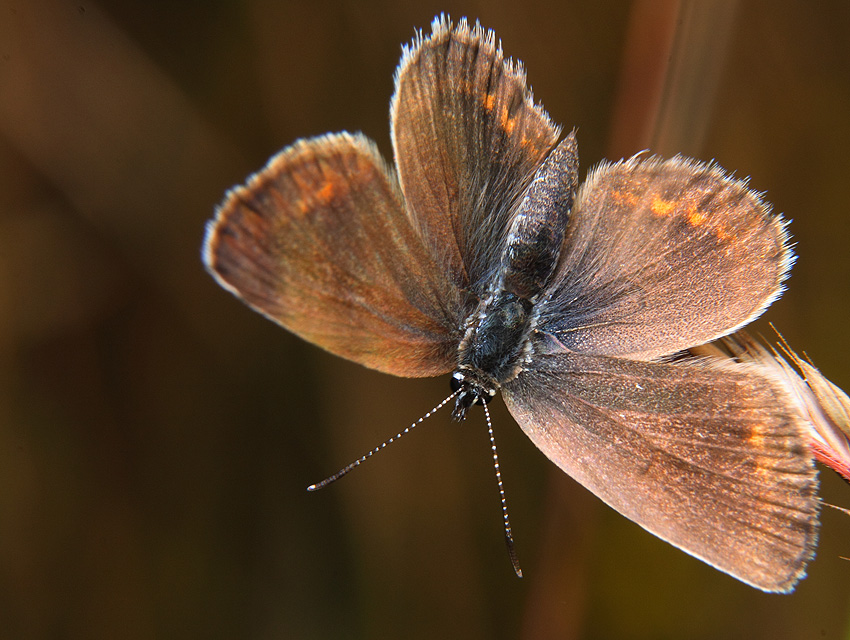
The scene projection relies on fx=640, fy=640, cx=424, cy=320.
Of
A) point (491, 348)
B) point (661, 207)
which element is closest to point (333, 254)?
point (491, 348)

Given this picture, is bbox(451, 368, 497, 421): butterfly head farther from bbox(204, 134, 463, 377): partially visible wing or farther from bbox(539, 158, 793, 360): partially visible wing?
bbox(539, 158, 793, 360): partially visible wing


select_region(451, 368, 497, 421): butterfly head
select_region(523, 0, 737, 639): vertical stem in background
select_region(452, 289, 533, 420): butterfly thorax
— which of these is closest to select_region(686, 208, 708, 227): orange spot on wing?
select_region(523, 0, 737, 639): vertical stem in background

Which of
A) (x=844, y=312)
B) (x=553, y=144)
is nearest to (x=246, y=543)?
(x=553, y=144)

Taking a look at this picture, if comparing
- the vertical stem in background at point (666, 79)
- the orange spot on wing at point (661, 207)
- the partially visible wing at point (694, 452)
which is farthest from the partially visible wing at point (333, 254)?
the vertical stem in background at point (666, 79)

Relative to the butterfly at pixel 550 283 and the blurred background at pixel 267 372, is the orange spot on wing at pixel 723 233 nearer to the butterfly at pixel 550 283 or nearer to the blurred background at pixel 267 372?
the butterfly at pixel 550 283

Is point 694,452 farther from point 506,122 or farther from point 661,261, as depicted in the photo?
point 506,122
